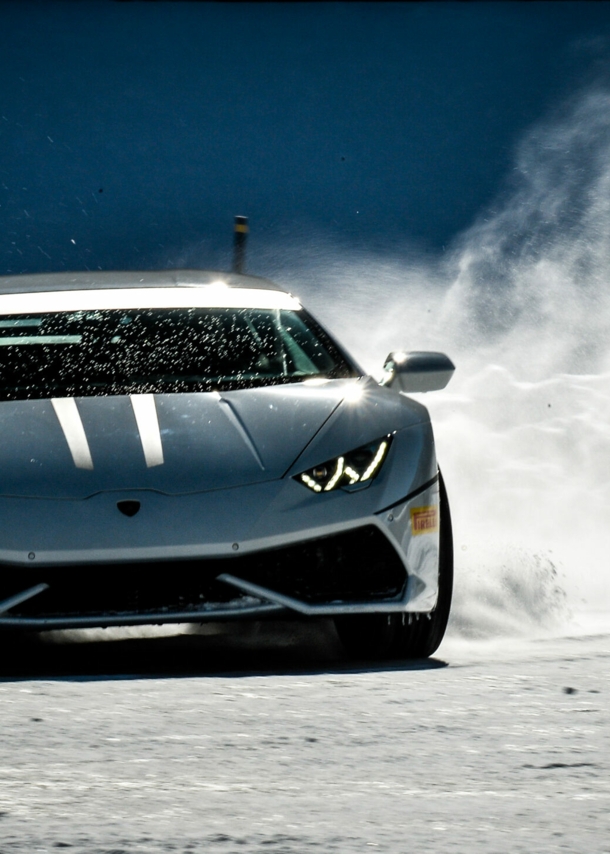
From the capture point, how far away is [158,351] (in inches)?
199

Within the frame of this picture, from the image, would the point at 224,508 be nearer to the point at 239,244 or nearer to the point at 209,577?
the point at 209,577

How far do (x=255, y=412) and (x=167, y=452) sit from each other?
33 cm

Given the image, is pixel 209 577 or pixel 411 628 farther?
pixel 411 628

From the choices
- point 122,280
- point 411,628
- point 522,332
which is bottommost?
point 411,628

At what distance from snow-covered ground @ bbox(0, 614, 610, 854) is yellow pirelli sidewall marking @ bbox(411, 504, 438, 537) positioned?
361 mm

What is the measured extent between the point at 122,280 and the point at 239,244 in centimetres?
318

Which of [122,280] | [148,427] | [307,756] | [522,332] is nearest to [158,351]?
[122,280]

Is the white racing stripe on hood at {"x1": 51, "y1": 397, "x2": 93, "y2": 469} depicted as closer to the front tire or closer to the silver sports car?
the silver sports car

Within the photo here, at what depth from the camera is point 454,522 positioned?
8.60m

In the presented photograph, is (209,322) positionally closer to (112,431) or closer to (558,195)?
(112,431)

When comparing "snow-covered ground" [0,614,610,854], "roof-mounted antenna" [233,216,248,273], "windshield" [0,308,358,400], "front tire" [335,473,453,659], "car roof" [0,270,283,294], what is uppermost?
"roof-mounted antenna" [233,216,248,273]

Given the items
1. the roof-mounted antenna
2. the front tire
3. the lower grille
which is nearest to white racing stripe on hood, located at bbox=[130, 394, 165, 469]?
the lower grille

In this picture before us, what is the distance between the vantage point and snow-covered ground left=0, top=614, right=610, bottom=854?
2.63 meters

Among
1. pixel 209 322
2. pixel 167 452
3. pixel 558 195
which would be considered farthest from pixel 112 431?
pixel 558 195
